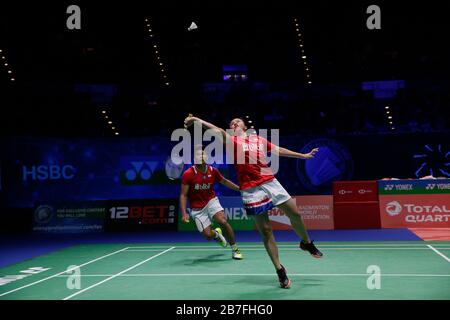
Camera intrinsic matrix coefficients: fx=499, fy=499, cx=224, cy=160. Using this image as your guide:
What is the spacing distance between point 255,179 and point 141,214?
9.56 metres

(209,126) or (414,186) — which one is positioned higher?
(209,126)

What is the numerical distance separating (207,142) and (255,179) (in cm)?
1217

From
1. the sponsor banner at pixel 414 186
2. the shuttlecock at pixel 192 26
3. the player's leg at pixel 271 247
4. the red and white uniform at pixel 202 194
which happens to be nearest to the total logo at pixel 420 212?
the sponsor banner at pixel 414 186

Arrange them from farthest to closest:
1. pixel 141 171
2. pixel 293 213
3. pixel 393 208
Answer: pixel 141 171 < pixel 393 208 < pixel 293 213

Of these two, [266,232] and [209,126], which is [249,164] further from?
[266,232]

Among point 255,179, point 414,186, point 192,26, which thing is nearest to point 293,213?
point 255,179

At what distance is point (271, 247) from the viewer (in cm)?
661

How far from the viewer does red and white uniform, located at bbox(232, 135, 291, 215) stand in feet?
22.1

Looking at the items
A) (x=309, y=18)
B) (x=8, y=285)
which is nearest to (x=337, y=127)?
(x=309, y=18)

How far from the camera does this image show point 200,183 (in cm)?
967

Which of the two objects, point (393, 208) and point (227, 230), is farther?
point (393, 208)

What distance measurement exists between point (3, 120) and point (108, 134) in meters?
Answer: 4.31

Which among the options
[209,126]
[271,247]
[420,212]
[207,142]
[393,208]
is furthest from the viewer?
[207,142]

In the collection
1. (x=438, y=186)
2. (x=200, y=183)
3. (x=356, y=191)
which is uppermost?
(x=200, y=183)
